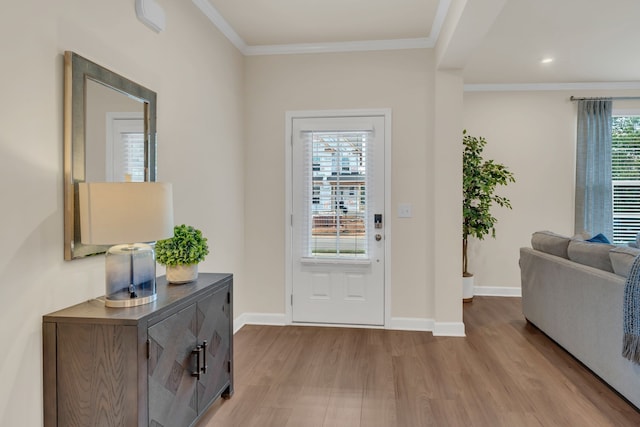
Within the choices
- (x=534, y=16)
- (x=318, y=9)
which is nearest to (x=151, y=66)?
(x=318, y=9)

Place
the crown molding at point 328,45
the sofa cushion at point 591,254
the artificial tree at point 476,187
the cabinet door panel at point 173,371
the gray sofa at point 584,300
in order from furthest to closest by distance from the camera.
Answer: the artificial tree at point 476,187 → the crown molding at point 328,45 → the sofa cushion at point 591,254 → the gray sofa at point 584,300 → the cabinet door panel at point 173,371

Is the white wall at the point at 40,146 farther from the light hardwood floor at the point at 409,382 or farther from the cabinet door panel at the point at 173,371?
the light hardwood floor at the point at 409,382

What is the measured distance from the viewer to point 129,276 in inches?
65.9

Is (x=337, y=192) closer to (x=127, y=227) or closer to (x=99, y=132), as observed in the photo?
(x=99, y=132)

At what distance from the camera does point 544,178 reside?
496 centimetres

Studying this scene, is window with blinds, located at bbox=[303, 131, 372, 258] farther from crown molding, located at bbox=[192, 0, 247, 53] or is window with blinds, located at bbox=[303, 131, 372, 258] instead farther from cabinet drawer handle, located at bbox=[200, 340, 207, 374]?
cabinet drawer handle, located at bbox=[200, 340, 207, 374]

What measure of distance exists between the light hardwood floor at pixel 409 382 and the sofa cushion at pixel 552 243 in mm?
758

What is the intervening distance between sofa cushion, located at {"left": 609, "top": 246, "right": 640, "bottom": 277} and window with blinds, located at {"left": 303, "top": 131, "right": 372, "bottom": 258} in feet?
6.13

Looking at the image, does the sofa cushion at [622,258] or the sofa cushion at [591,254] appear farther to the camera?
the sofa cushion at [591,254]

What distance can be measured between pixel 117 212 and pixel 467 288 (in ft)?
13.4

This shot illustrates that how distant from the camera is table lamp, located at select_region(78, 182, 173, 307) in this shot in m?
1.47

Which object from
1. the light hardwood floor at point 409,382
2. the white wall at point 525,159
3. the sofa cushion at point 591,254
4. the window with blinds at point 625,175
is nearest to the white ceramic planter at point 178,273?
the light hardwood floor at point 409,382

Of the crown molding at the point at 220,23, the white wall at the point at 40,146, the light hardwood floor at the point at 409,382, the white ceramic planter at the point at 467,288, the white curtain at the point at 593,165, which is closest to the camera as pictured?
the white wall at the point at 40,146

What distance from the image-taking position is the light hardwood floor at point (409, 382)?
2.16 meters
